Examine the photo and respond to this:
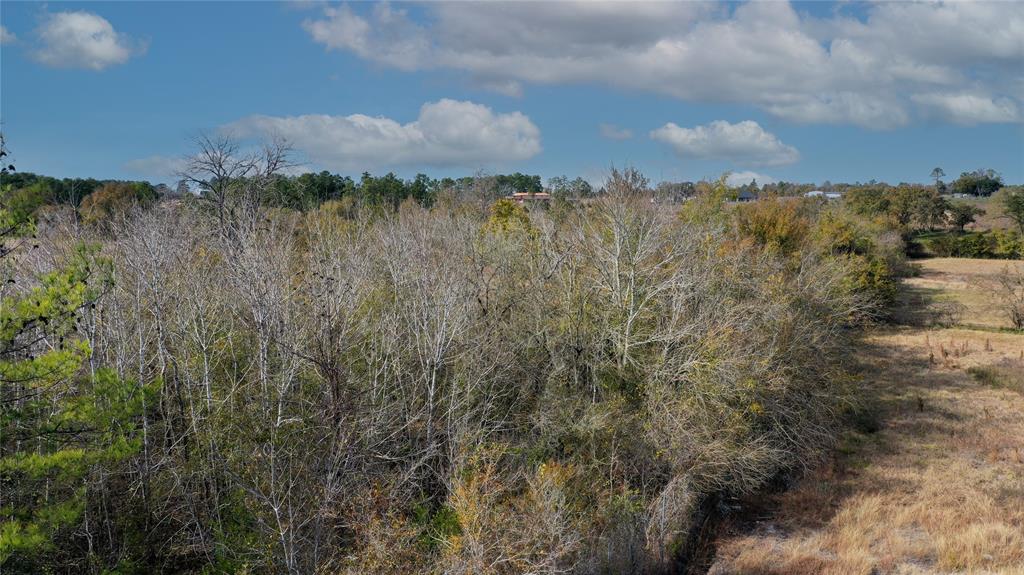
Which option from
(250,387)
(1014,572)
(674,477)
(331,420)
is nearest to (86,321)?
(250,387)

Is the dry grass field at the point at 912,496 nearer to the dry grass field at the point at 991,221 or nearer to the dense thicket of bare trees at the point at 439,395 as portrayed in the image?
the dense thicket of bare trees at the point at 439,395

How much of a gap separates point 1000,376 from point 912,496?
70.1ft

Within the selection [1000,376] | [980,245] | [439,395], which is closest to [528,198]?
[1000,376]

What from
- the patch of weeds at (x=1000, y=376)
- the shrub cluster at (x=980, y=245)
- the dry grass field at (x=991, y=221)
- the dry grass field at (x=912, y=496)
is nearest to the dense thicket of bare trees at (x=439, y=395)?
the dry grass field at (x=912, y=496)

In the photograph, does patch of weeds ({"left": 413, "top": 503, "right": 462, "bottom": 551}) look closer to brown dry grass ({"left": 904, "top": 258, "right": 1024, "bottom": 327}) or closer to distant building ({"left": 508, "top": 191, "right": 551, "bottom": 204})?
distant building ({"left": 508, "top": 191, "right": 551, "bottom": 204})

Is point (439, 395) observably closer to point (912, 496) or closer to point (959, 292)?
point (912, 496)

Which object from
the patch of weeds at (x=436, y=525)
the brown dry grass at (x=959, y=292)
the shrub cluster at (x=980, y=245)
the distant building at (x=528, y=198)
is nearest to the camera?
the patch of weeds at (x=436, y=525)

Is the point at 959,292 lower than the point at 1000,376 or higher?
higher

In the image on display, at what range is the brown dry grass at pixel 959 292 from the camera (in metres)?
57.4

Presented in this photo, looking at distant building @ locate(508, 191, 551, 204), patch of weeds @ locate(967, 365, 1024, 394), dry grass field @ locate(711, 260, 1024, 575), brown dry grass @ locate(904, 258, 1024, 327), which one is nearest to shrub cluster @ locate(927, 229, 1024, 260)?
brown dry grass @ locate(904, 258, 1024, 327)

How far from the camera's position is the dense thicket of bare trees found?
47.7 ft

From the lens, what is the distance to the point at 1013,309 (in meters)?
53.8

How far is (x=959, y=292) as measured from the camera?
64.3m

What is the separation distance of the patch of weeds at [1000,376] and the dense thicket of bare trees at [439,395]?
18352 millimetres
